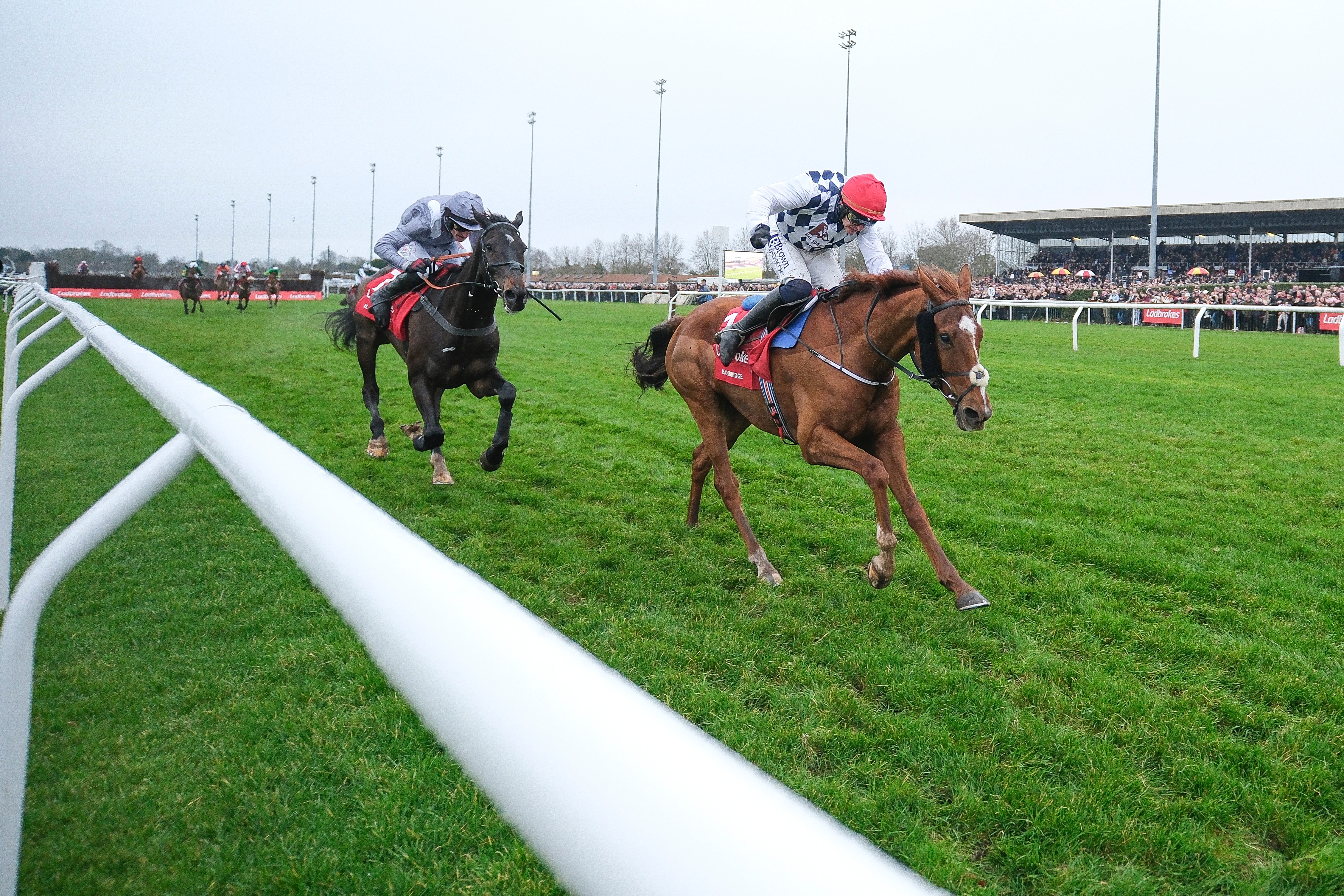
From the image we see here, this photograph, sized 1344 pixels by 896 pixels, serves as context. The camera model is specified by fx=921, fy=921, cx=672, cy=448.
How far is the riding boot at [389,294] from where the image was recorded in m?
7.07

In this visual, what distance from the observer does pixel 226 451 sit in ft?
3.95

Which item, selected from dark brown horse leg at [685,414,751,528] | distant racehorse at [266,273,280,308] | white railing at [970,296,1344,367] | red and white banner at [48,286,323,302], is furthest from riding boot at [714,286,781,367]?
red and white banner at [48,286,323,302]

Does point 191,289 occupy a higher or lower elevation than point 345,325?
higher

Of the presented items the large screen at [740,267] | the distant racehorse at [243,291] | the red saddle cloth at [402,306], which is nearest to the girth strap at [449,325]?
the red saddle cloth at [402,306]

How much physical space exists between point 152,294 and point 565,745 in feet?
141

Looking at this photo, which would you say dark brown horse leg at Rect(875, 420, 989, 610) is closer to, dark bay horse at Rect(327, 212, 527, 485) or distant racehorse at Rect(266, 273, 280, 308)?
dark bay horse at Rect(327, 212, 527, 485)

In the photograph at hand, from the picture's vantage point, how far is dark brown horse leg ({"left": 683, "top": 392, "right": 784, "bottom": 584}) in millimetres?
4969

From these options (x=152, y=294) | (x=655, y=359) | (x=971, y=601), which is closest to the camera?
(x=971, y=601)

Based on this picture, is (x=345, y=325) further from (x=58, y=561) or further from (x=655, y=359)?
(x=58, y=561)

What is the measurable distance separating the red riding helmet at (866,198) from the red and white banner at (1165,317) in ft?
72.9

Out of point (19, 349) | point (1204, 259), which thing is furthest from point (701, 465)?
point (1204, 259)

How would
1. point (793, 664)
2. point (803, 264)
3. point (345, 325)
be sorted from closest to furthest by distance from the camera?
1. point (793, 664)
2. point (803, 264)
3. point (345, 325)

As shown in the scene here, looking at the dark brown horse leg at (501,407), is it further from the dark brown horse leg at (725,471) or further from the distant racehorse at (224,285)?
the distant racehorse at (224,285)

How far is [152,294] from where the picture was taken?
37562mm
